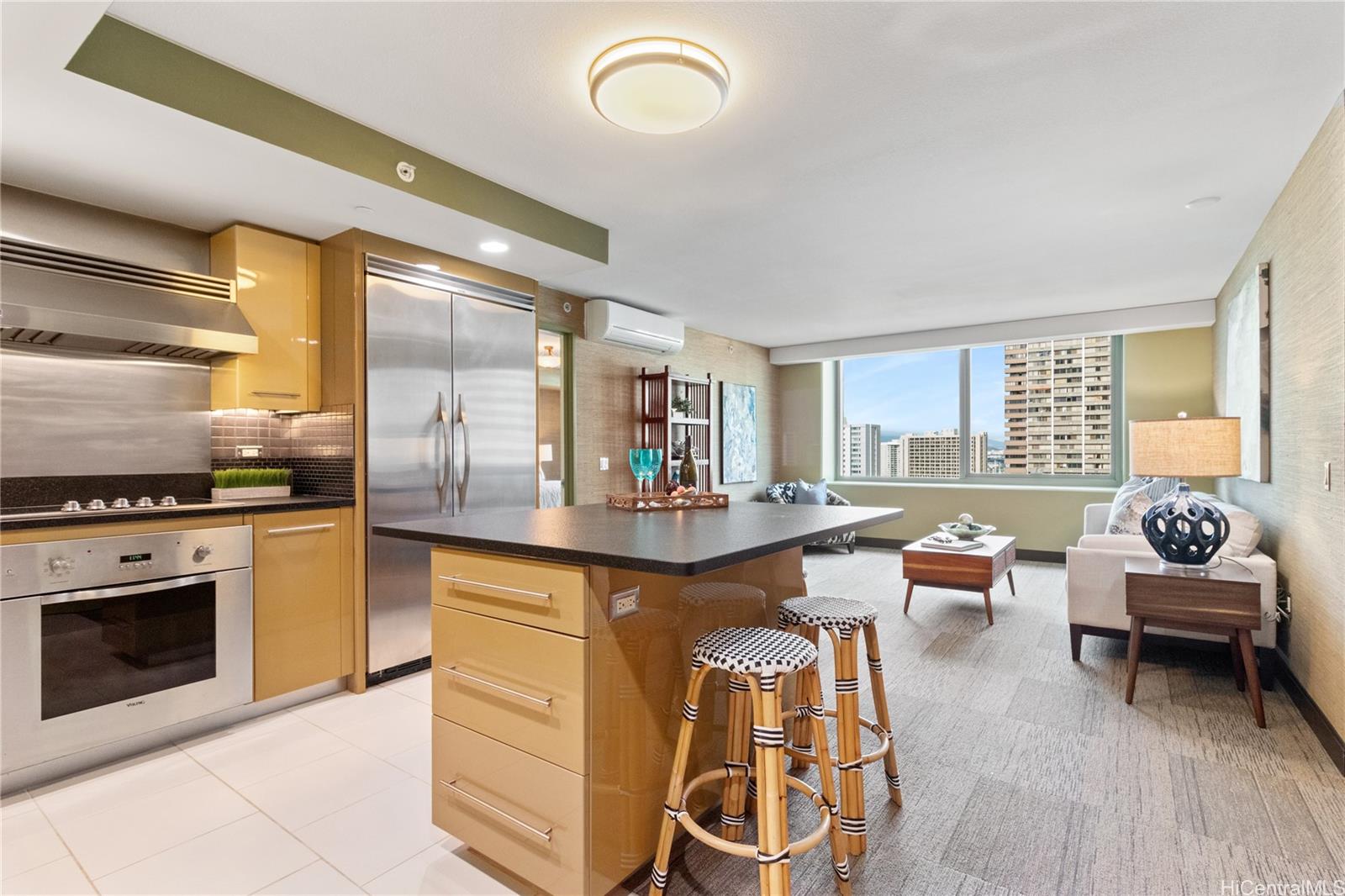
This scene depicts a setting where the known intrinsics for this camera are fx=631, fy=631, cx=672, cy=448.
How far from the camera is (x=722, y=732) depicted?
6.72 feet

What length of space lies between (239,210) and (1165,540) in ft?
15.2

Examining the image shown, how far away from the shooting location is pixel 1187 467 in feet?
9.63

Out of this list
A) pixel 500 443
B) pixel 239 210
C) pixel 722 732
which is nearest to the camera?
pixel 722 732

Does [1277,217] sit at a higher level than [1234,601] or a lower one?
higher

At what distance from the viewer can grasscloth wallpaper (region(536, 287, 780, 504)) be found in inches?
199

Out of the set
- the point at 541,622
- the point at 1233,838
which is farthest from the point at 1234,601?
the point at 541,622

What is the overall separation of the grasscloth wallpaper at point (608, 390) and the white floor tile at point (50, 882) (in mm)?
3489

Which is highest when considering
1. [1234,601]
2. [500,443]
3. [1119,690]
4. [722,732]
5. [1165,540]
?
[500,443]

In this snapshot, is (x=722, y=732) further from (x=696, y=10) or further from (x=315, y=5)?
(x=315, y=5)

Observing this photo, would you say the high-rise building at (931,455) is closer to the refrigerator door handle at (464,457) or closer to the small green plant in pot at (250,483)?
the refrigerator door handle at (464,457)

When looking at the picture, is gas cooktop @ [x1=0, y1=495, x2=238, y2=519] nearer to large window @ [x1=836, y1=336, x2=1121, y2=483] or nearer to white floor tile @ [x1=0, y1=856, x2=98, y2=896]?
white floor tile @ [x1=0, y1=856, x2=98, y2=896]

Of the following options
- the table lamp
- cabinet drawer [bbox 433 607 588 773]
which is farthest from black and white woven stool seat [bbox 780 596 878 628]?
the table lamp

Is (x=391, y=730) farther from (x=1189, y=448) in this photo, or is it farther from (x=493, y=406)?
(x=1189, y=448)

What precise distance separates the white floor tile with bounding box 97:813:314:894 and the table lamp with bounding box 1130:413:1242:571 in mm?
3734
